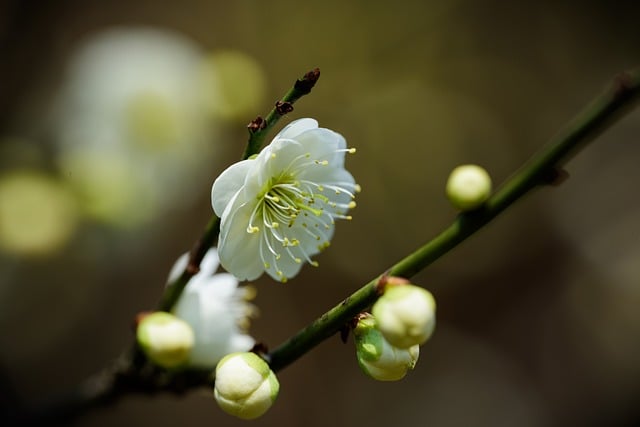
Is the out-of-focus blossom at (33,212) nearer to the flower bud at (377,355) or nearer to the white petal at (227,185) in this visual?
the white petal at (227,185)

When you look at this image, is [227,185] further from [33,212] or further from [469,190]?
[33,212]

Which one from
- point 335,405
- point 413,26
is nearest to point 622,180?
point 413,26

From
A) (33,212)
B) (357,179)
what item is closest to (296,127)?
(33,212)

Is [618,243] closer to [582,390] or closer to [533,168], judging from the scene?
Result: [582,390]

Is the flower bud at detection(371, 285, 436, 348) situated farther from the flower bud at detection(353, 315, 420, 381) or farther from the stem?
the stem

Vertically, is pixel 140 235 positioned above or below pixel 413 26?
below

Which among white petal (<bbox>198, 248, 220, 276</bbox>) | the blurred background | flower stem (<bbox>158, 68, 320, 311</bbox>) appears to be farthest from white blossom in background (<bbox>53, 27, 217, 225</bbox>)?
flower stem (<bbox>158, 68, 320, 311</bbox>)

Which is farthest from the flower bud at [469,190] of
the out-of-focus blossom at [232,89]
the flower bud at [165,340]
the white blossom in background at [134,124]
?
the white blossom in background at [134,124]
